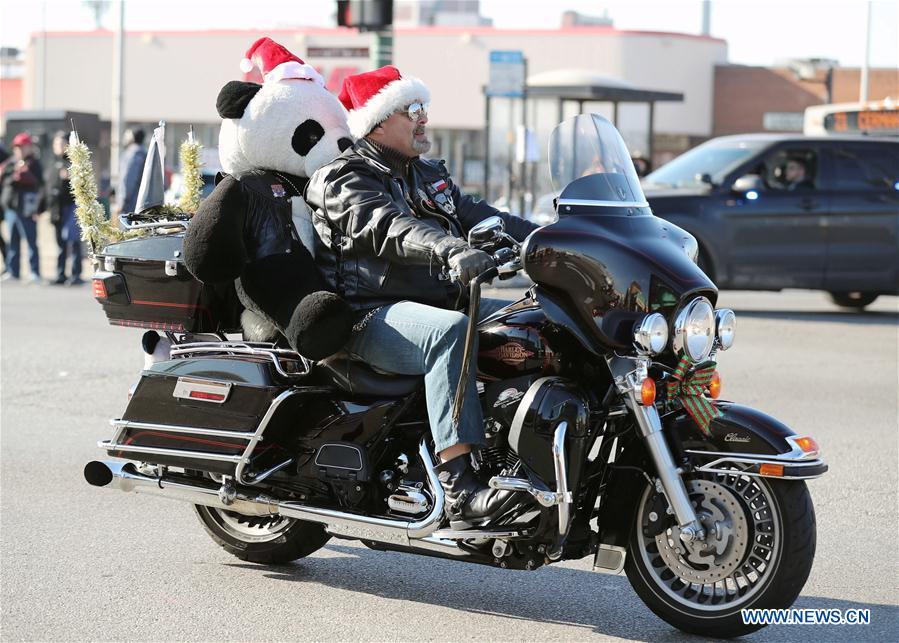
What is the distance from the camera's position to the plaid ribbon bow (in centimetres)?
427

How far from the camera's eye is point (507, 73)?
20062 millimetres

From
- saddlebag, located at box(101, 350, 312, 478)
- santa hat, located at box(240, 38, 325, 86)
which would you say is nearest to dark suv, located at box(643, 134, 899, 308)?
santa hat, located at box(240, 38, 325, 86)

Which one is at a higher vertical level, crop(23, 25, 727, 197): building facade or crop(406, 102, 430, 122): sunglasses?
crop(23, 25, 727, 197): building facade

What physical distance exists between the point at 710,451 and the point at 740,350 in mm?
7441

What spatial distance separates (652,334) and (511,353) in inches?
21.1

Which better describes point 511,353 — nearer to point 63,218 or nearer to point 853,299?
point 853,299

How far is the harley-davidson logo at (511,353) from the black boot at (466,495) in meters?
0.36

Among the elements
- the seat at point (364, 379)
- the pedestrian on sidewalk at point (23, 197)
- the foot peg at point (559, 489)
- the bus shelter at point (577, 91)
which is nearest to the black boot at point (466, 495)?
the foot peg at point (559, 489)

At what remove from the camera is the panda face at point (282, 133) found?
529 cm

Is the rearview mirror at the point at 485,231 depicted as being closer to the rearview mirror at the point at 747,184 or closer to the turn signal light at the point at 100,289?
the turn signal light at the point at 100,289

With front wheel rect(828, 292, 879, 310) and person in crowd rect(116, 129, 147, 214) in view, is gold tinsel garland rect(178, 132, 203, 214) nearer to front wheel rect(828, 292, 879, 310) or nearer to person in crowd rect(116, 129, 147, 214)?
person in crowd rect(116, 129, 147, 214)

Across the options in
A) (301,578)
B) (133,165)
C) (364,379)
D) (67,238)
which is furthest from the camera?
(67,238)

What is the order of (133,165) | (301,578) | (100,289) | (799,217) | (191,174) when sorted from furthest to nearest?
(133,165), (799,217), (191,174), (100,289), (301,578)

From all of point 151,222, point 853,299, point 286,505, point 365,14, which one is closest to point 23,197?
point 365,14
